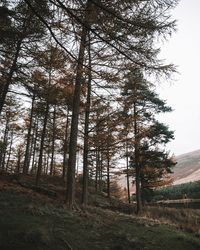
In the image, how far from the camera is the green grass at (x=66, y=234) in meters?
5.07

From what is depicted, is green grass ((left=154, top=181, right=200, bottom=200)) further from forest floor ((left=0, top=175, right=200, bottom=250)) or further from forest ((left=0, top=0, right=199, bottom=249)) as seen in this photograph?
forest floor ((left=0, top=175, right=200, bottom=250))

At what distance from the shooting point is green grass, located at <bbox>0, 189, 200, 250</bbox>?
5.07 m

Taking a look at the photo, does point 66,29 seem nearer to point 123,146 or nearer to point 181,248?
point 181,248

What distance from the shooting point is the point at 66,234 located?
19.5 feet

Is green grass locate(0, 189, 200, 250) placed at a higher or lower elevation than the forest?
lower

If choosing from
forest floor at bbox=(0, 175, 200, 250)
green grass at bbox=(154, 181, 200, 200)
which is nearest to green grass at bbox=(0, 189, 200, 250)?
forest floor at bbox=(0, 175, 200, 250)

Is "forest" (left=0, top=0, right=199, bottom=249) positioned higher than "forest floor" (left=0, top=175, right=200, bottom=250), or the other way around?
"forest" (left=0, top=0, right=199, bottom=249)

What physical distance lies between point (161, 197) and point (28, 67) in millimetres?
31781

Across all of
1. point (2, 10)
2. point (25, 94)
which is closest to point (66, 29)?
point (2, 10)

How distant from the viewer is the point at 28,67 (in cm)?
1040

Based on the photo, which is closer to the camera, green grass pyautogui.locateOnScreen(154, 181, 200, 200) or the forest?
the forest

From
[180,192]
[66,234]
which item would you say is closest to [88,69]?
[66,234]

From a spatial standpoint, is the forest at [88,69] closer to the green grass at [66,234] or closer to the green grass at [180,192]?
the green grass at [66,234]

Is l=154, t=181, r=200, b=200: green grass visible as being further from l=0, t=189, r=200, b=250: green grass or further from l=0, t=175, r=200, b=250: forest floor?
l=0, t=189, r=200, b=250: green grass
